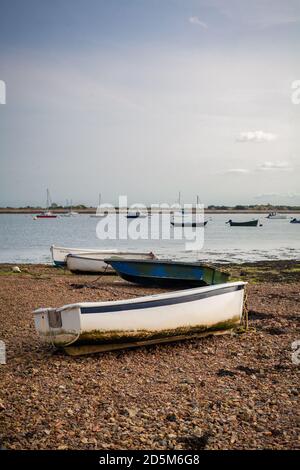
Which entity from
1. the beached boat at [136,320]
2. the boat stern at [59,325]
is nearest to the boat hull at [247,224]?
the beached boat at [136,320]

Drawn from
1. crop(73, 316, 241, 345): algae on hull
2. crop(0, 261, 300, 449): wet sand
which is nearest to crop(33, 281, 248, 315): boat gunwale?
crop(73, 316, 241, 345): algae on hull

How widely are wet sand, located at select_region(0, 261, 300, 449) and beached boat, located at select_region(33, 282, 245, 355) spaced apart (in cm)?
27

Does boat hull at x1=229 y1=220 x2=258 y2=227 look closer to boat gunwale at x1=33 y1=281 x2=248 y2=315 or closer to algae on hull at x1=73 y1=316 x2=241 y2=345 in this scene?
boat gunwale at x1=33 y1=281 x2=248 y2=315

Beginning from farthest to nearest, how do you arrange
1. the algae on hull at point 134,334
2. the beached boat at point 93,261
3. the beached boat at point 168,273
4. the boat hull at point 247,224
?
the boat hull at point 247,224 < the beached boat at point 93,261 < the beached boat at point 168,273 < the algae on hull at point 134,334

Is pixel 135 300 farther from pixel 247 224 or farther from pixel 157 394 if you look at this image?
pixel 247 224

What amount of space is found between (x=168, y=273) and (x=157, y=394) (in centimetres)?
1076

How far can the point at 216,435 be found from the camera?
5.80 metres

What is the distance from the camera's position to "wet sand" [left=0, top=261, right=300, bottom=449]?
571cm

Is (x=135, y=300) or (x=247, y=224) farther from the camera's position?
(x=247, y=224)

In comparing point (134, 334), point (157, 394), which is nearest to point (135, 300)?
point (134, 334)

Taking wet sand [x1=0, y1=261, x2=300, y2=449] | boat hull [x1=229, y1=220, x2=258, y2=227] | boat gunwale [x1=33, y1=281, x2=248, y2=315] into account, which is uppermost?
boat gunwale [x1=33, y1=281, x2=248, y2=315]

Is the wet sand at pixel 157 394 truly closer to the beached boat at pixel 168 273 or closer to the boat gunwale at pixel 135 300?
the boat gunwale at pixel 135 300

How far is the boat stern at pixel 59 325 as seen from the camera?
27.2 ft

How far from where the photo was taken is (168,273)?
17.8 metres
